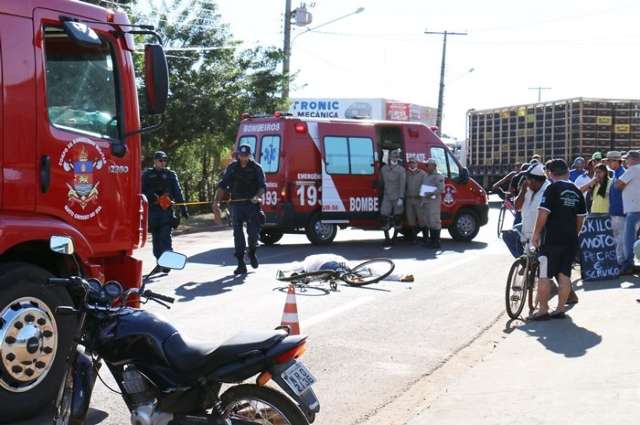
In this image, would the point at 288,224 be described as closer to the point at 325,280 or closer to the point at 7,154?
the point at 325,280

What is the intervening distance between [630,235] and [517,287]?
149 inches

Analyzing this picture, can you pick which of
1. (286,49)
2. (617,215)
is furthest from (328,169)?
(286,49)

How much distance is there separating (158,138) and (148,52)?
19.1 m

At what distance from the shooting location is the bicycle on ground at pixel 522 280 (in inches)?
358

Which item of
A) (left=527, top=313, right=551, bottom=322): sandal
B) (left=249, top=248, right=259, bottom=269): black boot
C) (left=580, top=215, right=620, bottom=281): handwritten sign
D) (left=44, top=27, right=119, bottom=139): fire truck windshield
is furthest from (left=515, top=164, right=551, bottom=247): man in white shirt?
(left=44, top=27, right=119, bottom=139): fire truck windshield

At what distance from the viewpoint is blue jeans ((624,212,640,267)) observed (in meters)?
12.0

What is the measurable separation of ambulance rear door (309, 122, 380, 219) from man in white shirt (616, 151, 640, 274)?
614cm

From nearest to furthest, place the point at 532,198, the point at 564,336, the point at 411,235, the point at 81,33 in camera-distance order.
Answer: the point at 81,33
the point at 564,336
the point at 532,198
the point at 411,235

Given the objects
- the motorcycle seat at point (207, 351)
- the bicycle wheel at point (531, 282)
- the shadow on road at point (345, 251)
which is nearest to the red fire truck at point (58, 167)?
the motorcycle seat at point (207, 351)

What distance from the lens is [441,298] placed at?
10516mm

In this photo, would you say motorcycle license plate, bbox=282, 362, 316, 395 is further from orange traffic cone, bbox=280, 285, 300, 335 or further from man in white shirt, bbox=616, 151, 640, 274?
man in white shirt, bbox=616, 151, 640, 274

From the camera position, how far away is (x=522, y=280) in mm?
9234

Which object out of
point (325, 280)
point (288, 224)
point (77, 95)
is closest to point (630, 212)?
point (325, 280)

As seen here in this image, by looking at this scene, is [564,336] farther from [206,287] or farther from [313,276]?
[206,287]
